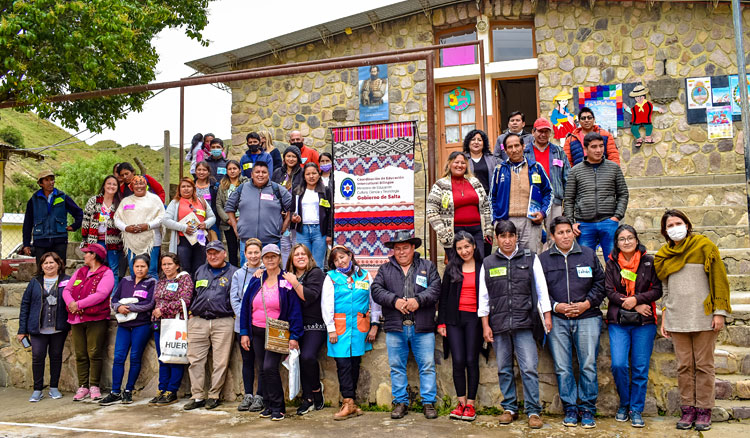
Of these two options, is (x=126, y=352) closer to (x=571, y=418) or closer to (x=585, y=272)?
(x=571, y=418)

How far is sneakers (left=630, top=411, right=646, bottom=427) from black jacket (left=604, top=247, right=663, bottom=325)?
75 centimetres

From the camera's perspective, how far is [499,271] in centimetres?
526

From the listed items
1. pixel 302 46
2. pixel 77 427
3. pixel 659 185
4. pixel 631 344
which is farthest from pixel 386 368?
pixel 302 46

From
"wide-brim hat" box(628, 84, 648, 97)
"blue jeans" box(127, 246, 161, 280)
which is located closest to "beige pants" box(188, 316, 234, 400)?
"blue jeans" box(127, 246, 161, 280)

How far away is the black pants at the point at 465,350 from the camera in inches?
210

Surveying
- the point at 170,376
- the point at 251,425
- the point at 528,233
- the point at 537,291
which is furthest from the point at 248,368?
the point at 528,233

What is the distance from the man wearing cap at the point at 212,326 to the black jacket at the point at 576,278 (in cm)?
328

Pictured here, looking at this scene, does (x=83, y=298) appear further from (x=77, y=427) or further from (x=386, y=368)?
(x=386, y=368)

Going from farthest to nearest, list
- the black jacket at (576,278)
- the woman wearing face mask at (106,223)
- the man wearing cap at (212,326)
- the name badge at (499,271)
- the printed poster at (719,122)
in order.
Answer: the printed poster at (719,122)
the woman wearing face mask at (106,223)
the man wearing cap at (212,326)
the name badge at (499,271)
the black jacket at (576,278)

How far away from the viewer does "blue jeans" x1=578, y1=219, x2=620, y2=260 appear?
5.68 metres

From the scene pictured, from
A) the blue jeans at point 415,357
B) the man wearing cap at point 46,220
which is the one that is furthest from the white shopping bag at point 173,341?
the man wearing cap at point 46,220

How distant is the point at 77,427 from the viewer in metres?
5.49

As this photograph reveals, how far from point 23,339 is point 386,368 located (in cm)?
439

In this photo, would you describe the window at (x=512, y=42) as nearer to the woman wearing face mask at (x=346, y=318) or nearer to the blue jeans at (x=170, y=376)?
the woman wearing face mask at (x=346, y=318)
